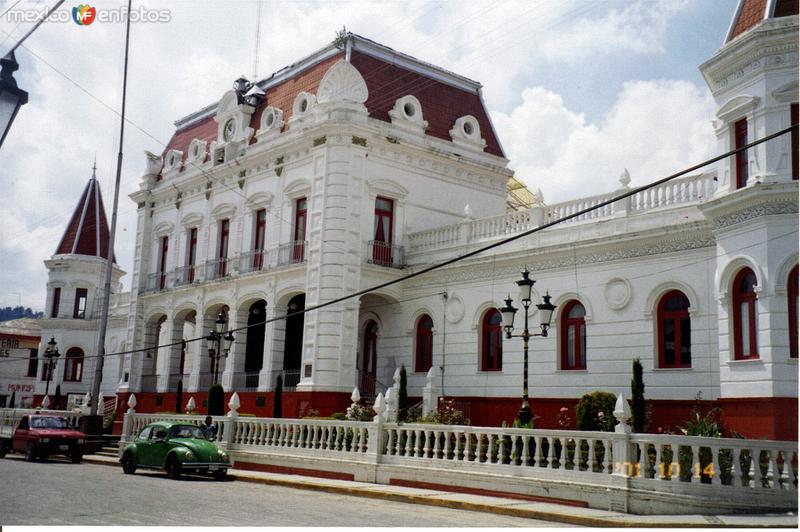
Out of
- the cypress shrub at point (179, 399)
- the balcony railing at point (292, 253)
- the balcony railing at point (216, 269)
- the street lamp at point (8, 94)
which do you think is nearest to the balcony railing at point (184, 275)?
the balcony railing at point (216, 269)

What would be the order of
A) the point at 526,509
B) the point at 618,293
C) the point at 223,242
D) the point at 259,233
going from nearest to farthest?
the point at 526,509, the point at 618,293, the point at 259,233, the point at 223,242

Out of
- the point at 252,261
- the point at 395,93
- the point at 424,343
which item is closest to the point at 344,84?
the point at 395,93

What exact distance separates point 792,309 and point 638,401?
15.0 feet

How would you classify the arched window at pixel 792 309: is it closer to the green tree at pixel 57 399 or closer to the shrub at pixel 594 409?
the shrub at pixel 594 409

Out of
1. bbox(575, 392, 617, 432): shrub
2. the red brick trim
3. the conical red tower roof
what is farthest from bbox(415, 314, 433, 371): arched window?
the conical red tower roof

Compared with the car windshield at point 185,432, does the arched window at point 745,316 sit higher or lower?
higher

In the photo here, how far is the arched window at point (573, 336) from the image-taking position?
18.1m

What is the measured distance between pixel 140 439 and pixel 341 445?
4.22 meters

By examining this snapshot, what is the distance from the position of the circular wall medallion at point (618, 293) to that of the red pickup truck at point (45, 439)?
503 inches

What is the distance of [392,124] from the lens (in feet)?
75.9

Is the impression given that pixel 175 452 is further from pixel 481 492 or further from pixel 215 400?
pixel 215 400

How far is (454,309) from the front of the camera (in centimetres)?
2108

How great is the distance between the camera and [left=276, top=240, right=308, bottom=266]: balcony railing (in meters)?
23.0

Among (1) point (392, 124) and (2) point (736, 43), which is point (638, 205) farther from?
(1) point (392, 124)
